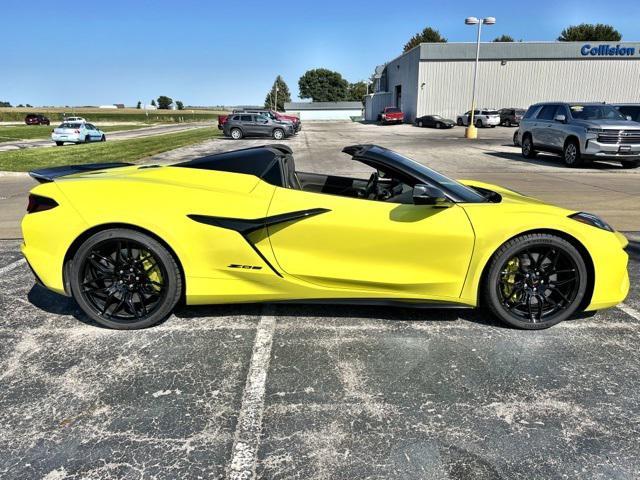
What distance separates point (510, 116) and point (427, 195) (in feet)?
142

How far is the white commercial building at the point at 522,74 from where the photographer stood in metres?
45.9

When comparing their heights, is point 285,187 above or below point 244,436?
above

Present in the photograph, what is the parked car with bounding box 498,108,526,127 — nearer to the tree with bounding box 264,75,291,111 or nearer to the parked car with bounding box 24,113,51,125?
the parked car with bounding box 24,113,51,125

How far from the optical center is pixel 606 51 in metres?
45.7

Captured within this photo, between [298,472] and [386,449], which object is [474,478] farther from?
[298,472]

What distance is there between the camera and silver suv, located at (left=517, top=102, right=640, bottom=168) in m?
13.1

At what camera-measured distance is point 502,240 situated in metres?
3.12

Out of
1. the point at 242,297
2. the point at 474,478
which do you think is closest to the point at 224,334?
the point at 242,297

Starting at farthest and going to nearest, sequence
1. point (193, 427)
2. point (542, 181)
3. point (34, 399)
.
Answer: point (542, 181) → point (34, 399) → point (193, 427)

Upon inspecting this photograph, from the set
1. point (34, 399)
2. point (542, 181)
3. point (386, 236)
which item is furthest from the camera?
point (542, 181)

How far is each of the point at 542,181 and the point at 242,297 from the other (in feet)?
34.3

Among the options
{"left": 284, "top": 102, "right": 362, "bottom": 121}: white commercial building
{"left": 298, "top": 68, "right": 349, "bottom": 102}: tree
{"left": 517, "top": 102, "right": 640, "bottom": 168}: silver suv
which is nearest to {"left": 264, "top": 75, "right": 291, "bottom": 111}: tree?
{"left": 298, "top": 68, "right": 349, "bottom": 102}: tree

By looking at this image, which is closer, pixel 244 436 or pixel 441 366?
pixel 244 436

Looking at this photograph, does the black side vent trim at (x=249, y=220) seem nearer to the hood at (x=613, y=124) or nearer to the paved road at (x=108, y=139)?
the hood at (x=613, y=124)
